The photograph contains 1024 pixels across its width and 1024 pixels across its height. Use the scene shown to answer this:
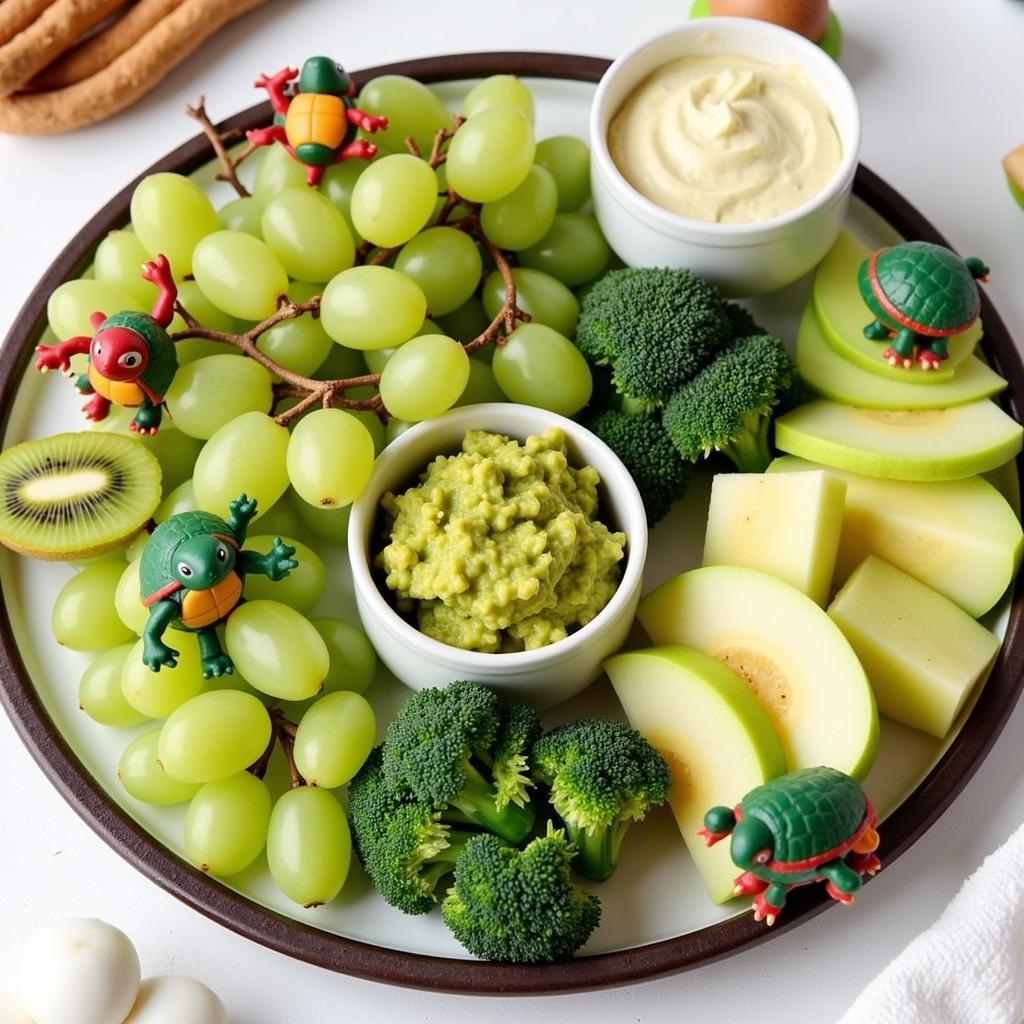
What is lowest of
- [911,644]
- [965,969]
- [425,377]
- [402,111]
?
[965,969]

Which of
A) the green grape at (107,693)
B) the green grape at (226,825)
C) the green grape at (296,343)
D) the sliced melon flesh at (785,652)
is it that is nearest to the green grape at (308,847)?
the green grape at (226,825)

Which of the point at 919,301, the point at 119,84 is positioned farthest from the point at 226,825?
the point at 119,84

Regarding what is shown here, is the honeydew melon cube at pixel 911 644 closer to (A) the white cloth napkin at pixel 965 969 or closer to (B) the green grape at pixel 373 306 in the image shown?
(A) the white cloth napkin at pixel 965 969

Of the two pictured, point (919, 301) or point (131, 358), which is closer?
point (131, 358)

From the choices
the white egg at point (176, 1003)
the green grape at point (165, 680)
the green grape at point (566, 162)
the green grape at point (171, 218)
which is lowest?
the white egg at point (176, 1003)

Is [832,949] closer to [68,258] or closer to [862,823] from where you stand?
[862,823]

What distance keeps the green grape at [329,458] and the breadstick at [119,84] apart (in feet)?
3.02

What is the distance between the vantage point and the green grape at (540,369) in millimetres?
1715

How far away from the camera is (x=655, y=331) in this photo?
5.63 feet

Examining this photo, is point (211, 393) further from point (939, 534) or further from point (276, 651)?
point (939, 534)

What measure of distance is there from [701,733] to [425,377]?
0.56 m

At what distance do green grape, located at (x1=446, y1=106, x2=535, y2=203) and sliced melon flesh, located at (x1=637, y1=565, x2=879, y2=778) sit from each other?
61cm

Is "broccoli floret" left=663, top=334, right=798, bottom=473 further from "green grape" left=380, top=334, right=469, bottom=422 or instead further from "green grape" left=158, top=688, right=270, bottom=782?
"green grape" left=158, top=688, right=270, bottom=782

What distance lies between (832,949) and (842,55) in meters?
1.54
